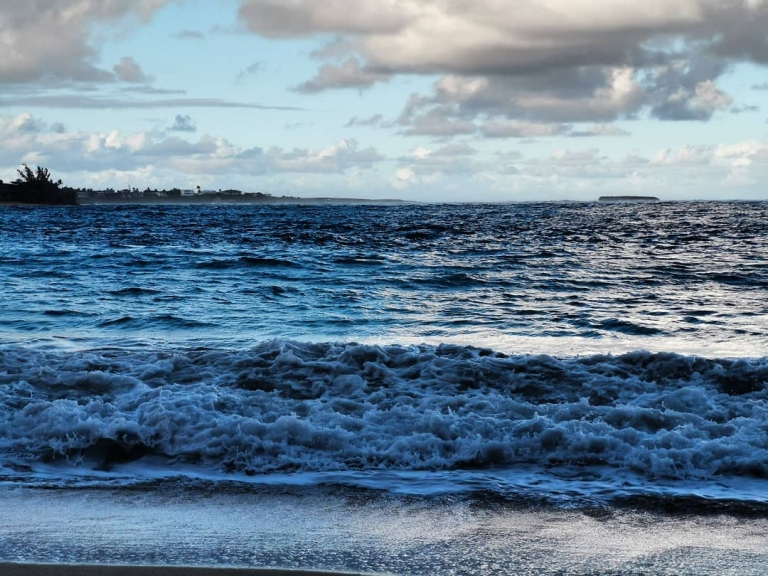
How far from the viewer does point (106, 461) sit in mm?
6285

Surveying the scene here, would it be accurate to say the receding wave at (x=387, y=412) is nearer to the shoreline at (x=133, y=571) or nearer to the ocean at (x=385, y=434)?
the ocean at (x=385, y=434)

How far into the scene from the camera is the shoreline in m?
3.84

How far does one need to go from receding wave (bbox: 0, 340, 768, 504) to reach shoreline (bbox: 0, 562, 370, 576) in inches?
80.2

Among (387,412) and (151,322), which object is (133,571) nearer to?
(387,412)

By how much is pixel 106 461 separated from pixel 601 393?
203 inches

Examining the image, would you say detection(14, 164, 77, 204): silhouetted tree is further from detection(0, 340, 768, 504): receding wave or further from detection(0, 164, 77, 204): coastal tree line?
detection(0, 340, 768, 504): receding wave

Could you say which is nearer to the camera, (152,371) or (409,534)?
(409,534)

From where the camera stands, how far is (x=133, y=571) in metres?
3.87

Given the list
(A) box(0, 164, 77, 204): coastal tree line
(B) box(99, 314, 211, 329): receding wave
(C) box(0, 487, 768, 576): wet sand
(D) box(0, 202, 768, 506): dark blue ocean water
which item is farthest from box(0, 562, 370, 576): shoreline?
(A) box(0, 164, 77, 204): coastal tree line

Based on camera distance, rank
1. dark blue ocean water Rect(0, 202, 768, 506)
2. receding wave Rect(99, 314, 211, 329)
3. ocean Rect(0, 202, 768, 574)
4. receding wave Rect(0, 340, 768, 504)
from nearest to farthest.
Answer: ocean Rect(0, 202, 768, 574)
dark blue ocean water Rect(0, 202, 768, 506)
receding wave Rect(0, 340, 768, 504)
receding wave Rect(99, 314, 211, 329)

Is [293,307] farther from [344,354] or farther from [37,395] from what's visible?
[37,395]

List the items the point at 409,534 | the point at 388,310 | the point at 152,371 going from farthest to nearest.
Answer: the point at 388,310
the point at 152,371
the point at 409,534

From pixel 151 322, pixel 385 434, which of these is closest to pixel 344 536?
pixel 385 434

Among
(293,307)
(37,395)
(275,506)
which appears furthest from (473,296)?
(275,506)
